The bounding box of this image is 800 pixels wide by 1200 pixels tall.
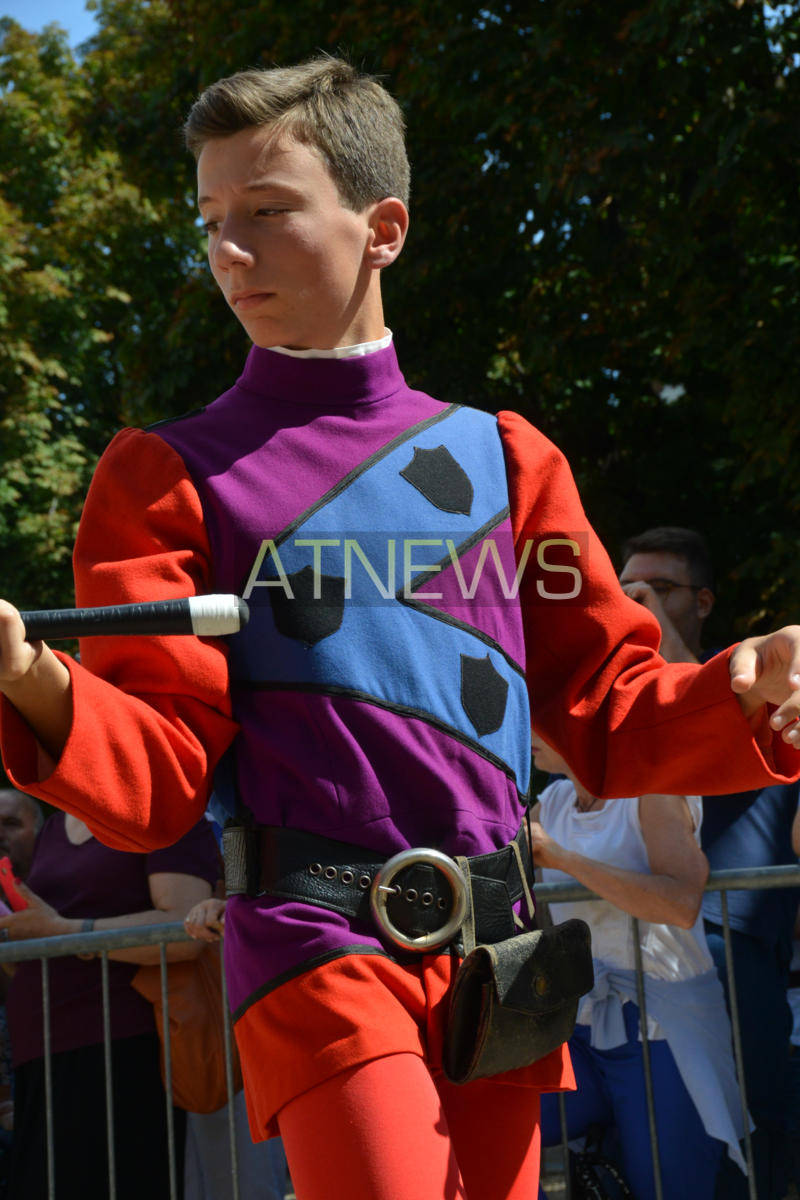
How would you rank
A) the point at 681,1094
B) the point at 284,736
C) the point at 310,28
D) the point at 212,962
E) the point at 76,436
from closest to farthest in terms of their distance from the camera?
the point at 284,736, the point at 681,1094, the point at 212,962, the point at 310,28, the point at 76,436

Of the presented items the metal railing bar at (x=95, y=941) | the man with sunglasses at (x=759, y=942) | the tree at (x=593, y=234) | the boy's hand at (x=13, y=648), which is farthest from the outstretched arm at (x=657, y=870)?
the tree at (x=593, y=234)

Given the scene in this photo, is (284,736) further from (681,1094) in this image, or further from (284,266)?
(681,1094)

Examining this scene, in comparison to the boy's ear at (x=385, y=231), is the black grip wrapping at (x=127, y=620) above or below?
below

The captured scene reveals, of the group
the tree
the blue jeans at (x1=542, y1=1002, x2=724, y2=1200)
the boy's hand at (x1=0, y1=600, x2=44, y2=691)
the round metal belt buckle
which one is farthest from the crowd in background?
the tree

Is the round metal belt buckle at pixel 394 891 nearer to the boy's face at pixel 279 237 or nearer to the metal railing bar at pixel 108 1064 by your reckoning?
the boy's face at pixel 279 237

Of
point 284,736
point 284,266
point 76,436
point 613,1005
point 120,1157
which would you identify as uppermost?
point 76,436

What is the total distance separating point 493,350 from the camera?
9.73 meters

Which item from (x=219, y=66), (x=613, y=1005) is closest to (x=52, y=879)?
(x=613, y=1005)

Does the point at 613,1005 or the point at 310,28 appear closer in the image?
the point at 613,1005

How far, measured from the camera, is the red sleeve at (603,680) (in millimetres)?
1966

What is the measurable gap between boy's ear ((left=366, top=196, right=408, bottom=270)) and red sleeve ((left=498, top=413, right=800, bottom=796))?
31cm

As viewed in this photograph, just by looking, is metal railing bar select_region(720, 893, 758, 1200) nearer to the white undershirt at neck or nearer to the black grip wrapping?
the white undershirt at neck

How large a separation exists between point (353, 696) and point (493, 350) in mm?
8154

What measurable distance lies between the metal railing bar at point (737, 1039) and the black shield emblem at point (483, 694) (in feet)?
6.83
